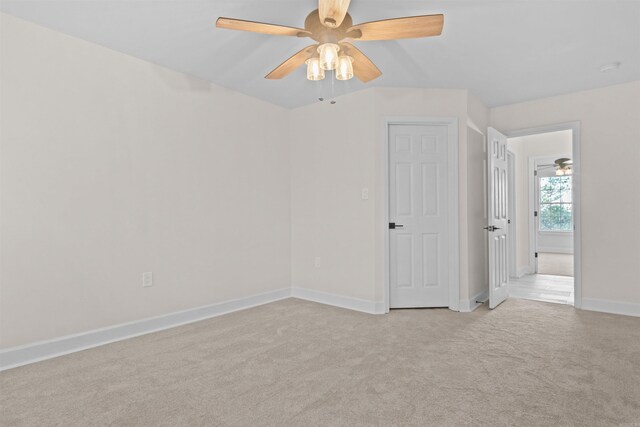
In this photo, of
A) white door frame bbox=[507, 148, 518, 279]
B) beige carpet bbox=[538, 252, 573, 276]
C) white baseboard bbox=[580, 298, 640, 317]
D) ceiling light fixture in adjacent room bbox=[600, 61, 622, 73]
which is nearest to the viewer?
ceiling light fixture in adjacent room bbox=[600, 61, 622, 73]

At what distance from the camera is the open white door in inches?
154

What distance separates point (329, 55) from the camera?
216 centimetres

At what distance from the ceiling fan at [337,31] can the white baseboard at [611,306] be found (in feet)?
11.2

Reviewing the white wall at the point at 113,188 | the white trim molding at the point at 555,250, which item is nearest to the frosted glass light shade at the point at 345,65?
the white wall at the point at 113,188

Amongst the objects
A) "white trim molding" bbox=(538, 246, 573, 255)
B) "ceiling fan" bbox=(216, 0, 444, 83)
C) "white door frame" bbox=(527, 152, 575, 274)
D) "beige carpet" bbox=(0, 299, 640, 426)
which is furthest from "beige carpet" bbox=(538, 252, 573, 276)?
"ceiling fan" bbox=(216, 0, 444, 83)

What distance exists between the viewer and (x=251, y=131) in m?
4.13

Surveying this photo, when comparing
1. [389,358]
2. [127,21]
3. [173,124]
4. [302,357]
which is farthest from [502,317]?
[127,21]

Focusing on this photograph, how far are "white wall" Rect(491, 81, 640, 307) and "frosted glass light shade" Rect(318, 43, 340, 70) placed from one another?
3232 mm

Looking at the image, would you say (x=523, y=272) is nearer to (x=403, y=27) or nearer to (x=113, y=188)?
(x=403, y=27)

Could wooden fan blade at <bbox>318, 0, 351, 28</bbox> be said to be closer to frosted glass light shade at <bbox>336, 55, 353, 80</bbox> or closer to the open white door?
frosted glass light shade at <bbox>336, 55, 353, 80</bbox>

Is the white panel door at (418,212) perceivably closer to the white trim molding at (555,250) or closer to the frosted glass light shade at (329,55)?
the frosted glass light shade at (329,55)

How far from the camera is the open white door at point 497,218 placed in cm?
392

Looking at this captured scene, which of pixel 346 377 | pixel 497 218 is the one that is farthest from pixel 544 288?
pixel 346 377

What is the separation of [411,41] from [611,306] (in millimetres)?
3410
